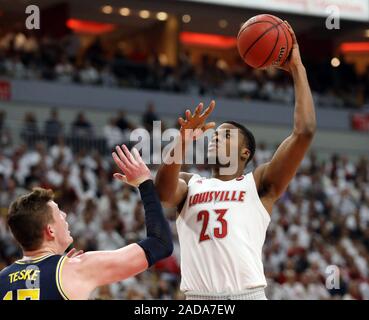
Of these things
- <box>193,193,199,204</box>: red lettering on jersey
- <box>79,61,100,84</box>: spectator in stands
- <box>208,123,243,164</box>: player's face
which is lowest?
<box>193,193,199,204</box>: red lettering on jersey

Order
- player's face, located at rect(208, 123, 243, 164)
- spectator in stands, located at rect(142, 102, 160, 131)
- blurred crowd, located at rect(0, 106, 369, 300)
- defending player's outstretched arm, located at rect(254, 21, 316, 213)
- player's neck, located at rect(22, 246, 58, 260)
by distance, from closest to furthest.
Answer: player's neck, located at rect(22, 246, 58, 260), defending player's outstretched arm, located at rect(254, 21, 316, 213), player's face, located at rect(208, 123, 243, 164), blurred crowd, located at rect(0, 106, 369, 300), spectator in stands, located at rect(142, 102, 160, 131)

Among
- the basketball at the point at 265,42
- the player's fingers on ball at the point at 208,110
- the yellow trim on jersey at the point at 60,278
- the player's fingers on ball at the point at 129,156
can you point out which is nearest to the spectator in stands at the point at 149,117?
the basketball at the point at 265,42

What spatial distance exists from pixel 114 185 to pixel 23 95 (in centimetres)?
546

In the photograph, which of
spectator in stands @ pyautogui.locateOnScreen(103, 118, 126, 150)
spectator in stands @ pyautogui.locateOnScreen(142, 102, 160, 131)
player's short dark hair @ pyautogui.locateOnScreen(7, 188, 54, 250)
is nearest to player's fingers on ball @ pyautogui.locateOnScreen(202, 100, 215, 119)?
player's short dark hair @ pyautogui.locateOnScreen(7, 188, 54, 250)

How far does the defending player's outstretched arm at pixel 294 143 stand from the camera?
5.70 m

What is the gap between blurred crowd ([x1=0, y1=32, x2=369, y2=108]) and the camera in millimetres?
22625

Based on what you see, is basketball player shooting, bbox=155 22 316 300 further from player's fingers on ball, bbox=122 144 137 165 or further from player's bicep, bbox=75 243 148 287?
player's bicep, bbox=75 243 148 287

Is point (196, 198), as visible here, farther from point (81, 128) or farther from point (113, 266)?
point (81, 128)

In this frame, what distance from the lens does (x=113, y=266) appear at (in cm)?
505

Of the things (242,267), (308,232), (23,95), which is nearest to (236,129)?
(242,267)

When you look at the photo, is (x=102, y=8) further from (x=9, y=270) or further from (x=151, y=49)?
(x=9, y=270)

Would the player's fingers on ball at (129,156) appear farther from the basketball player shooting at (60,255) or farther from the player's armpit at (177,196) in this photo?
the player's armpit at (177,196)

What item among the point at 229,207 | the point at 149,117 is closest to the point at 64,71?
the point at 149,117

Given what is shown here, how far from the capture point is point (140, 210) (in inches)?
632
